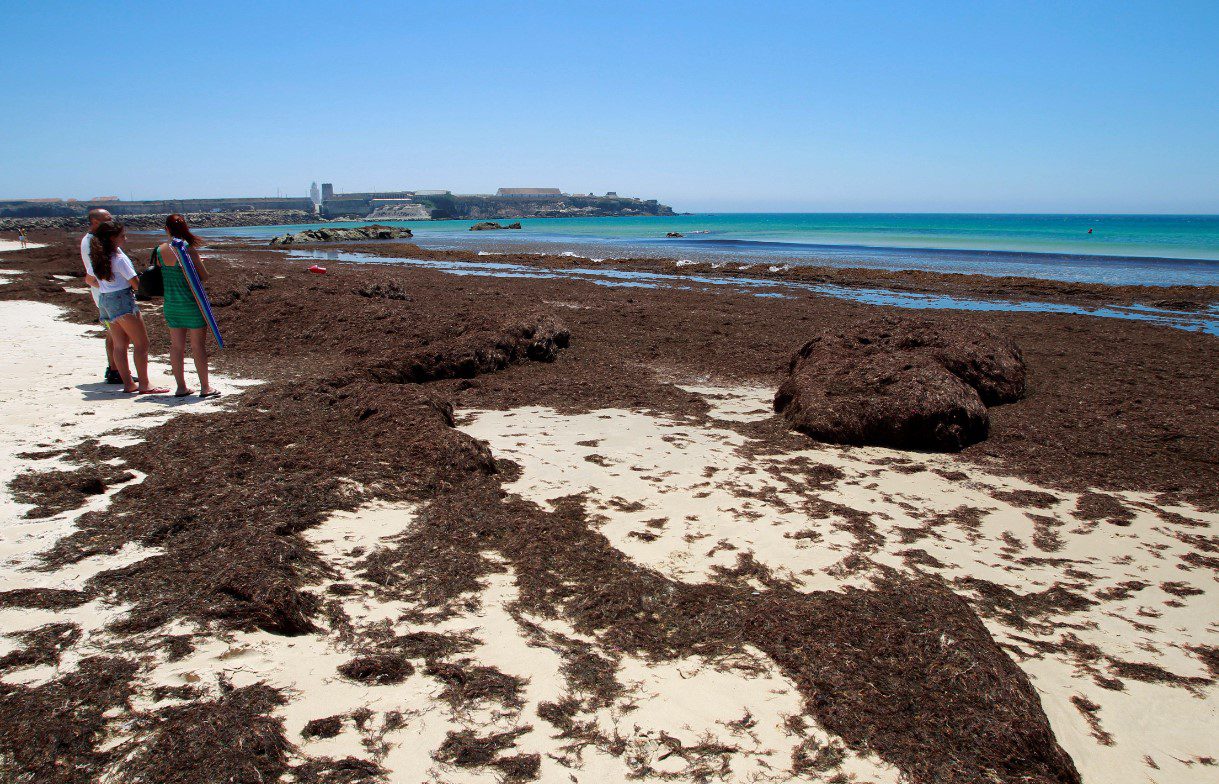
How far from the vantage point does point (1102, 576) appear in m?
4.05

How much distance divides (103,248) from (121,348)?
38.7 inches

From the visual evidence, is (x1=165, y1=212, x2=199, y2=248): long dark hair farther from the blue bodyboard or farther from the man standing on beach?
the man standing on beach

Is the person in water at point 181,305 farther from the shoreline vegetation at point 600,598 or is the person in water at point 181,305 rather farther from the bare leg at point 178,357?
the shoreline vegetation at point 600,598

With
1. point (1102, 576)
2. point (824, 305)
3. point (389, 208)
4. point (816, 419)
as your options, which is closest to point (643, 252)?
point (824, 305)

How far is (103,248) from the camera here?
6.61 metres

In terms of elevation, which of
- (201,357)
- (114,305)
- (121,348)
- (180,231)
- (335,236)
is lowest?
(201,357)

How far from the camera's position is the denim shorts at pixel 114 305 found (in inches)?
265

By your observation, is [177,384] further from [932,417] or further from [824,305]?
[824,305]

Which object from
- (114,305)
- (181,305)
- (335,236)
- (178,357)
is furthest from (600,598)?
(335,236)

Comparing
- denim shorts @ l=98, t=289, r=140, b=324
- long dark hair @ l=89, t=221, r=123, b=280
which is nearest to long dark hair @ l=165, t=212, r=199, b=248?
long dark hair @ l=89, t=221, r=123, b=280

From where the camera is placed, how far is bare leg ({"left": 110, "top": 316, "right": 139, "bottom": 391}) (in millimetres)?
6668

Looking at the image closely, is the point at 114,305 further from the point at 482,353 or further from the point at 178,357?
the point at 482,353

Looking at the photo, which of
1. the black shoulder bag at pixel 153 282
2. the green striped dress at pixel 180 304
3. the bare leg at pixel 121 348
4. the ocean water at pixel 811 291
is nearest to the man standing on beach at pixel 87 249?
the bare leg at pixel 121 348

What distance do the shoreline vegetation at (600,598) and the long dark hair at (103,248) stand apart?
131cm
